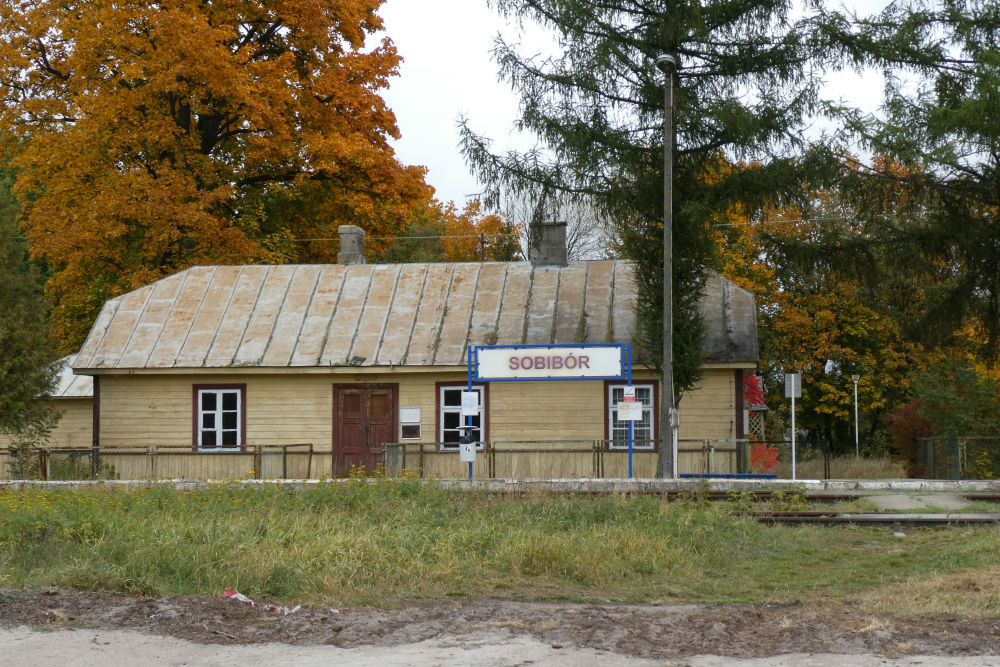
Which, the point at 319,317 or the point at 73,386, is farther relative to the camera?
the point at 73,386

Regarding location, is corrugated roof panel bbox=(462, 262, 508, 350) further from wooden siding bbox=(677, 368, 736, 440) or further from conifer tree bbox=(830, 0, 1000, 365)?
conifer tree bbox=(830, 0, 1000, 365)

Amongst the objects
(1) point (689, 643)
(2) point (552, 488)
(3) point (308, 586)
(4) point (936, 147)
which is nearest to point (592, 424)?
(2) point (552, 488)

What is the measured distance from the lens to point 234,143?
104 feet

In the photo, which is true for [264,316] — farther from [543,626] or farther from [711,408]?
[543,626]

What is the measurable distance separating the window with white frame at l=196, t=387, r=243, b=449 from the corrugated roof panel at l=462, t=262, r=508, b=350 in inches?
213

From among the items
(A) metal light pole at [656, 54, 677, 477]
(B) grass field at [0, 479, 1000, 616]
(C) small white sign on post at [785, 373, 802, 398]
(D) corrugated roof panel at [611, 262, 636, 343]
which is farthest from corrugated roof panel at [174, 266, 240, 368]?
(C) small white sign on post at [785, 373, 802, 398]

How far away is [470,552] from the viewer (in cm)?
1140

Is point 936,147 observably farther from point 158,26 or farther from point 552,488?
point 158,26

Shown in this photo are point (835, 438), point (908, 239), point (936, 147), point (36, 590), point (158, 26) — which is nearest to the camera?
point (36, 590)

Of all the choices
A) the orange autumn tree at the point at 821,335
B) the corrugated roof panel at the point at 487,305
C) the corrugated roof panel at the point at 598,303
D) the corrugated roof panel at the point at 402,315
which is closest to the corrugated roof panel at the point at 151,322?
the corrugated roof panel at the point at 402,315

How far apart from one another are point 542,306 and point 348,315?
4490 millimetres

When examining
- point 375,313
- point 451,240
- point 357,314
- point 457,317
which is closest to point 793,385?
point 457,317

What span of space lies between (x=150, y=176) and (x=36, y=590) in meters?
21.5

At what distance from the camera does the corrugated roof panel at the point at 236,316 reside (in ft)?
78.7
